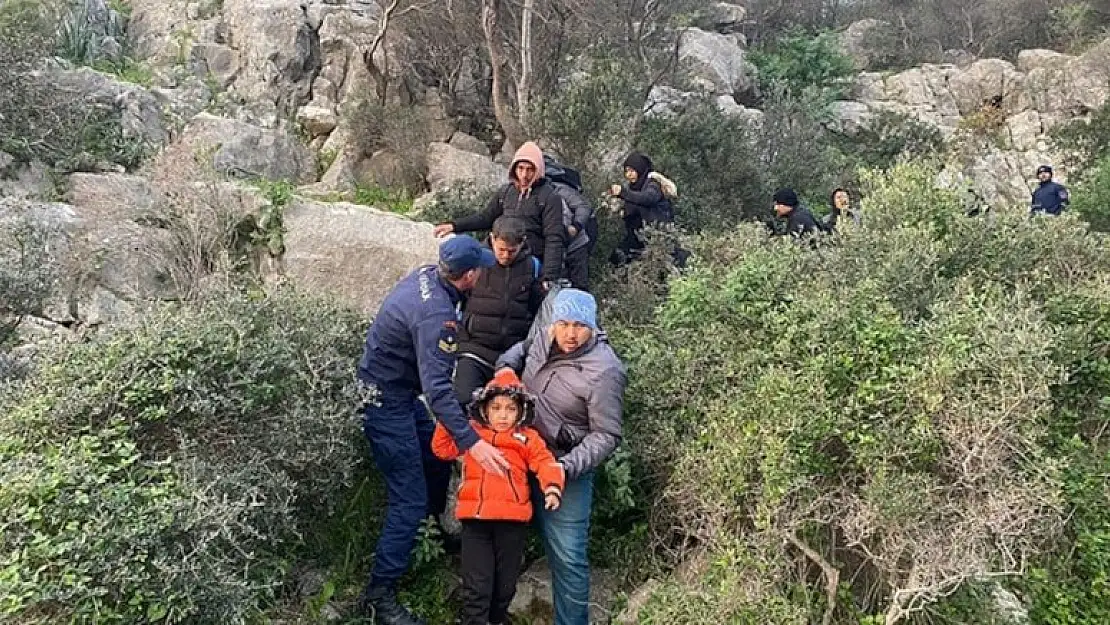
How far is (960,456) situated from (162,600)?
3.56 m

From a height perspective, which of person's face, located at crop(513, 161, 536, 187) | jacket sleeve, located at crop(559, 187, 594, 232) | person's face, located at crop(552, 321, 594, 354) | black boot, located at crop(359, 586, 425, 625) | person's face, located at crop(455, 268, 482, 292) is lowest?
black boot, located at crop(359, 586, 425, 625)

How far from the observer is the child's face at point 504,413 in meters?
3.94

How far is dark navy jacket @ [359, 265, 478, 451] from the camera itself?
3908 millimetres

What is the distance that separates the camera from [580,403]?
4090 mm

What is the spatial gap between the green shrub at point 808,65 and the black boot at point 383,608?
21073mm

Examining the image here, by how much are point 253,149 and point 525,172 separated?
22.8ft

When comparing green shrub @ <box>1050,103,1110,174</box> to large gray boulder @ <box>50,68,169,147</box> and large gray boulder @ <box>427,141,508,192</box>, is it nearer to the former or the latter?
large gray boulder @ <box>427,141,508,192</box>

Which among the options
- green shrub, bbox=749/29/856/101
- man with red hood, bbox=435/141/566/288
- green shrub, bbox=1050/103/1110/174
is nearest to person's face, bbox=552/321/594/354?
man with red hood, bbox=435/141/566/288

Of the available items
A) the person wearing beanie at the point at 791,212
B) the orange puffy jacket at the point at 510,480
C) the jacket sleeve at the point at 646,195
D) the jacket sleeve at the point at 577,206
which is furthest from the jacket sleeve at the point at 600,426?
the person wearing beanie at the point at 791,212

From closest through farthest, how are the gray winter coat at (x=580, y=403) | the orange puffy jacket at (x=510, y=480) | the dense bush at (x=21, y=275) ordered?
the orange puffy jacket at (x=510, y=480) → the gray winter coat at (x=580, y=403) → the dense bush at (x=21, y=275)

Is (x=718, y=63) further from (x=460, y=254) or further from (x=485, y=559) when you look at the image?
(x=485, y=559)

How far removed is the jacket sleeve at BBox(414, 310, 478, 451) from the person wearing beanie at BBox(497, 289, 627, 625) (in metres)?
0.45

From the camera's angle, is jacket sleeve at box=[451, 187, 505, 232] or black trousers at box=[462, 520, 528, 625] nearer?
black trousers at box=[462, 520, 528, 625]

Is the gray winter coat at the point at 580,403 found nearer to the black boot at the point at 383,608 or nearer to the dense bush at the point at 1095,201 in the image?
the black boot at the point at 383,608
